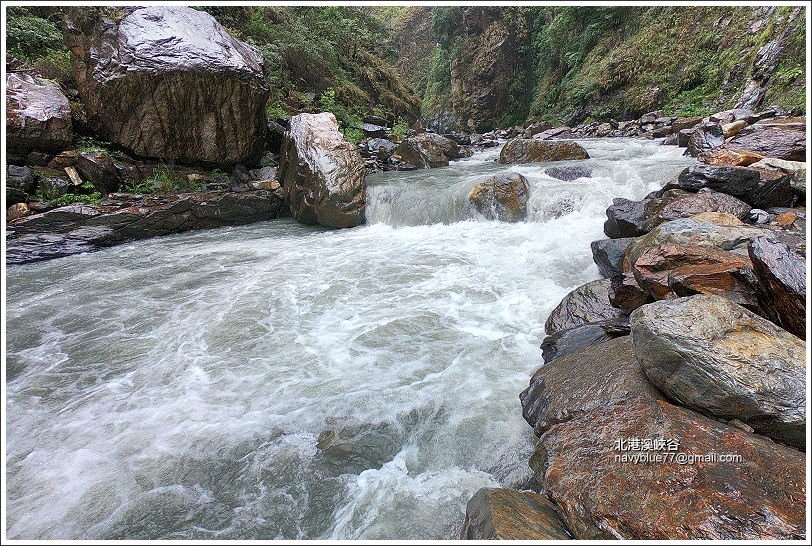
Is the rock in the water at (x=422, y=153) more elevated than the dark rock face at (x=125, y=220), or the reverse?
the rock in the water at (x=422, y=153)

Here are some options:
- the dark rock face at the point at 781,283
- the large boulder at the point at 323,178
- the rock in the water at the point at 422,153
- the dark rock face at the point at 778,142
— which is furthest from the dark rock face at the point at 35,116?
the dark rock face at the point at 778,142

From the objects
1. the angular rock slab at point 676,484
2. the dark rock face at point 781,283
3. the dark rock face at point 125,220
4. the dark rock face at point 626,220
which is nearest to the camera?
the angular rock slab at point 676,484

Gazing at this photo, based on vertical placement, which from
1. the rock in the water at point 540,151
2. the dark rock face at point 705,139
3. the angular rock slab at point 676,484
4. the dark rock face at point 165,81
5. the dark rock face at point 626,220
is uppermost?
the dark rock face at point 165,81

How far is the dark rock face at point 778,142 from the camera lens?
662cm

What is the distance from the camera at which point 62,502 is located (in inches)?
95.7

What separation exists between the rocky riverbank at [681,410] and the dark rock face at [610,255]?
45.4 inches

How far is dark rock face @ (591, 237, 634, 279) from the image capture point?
187 inches

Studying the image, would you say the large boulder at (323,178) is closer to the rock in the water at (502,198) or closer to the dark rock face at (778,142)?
the rock in the water at (502,198)

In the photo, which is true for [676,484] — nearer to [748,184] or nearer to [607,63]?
[748,184]

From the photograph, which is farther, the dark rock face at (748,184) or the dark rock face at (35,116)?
the dark rock face at (35,116)

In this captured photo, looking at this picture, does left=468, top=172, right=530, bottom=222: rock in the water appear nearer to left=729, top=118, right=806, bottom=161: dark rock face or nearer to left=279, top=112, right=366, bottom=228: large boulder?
left=279, top=112, right=366, bottom=228: large boulder

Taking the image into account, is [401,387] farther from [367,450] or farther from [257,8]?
[257,8]

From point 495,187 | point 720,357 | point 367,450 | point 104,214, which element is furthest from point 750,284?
point 104,214

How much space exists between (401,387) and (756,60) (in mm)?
16578
